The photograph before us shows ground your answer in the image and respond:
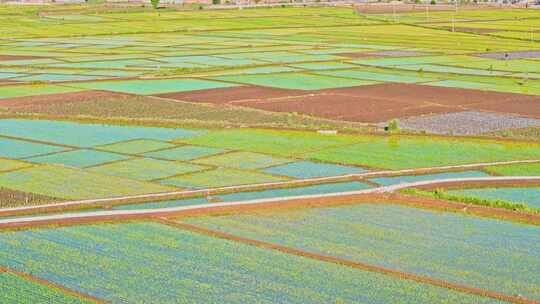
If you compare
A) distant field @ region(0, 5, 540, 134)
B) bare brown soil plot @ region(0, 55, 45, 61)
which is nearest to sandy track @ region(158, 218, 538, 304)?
distant field @ region(0, 5, 540, 134)

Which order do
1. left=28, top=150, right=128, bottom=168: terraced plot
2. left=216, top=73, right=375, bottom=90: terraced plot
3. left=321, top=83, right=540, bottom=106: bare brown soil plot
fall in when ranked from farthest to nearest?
left=216, top=73, right=375, bottom=90: terraced plot < left=321, top=83, right=540, bottom=106: bare brown soil plot < left=28, top=150, right=128, bottom=168: terraced plot

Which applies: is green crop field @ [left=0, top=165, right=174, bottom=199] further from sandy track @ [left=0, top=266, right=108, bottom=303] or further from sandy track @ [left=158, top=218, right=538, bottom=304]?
sandy track @ [left=0, top=266, right=108, bottom=303]

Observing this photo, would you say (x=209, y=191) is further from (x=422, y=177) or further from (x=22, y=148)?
(x=22, y=148)

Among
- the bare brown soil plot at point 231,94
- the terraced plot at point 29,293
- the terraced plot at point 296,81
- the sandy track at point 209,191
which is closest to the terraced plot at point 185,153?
the sandy track at point 209,191

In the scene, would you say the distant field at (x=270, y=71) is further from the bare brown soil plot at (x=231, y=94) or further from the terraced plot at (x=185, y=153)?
the terraced plot at (x=185, y=153)

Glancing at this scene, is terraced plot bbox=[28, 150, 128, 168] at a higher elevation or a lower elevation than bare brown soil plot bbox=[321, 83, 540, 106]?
higher

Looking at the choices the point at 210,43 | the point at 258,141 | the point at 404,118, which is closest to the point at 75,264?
the point at 258,141
